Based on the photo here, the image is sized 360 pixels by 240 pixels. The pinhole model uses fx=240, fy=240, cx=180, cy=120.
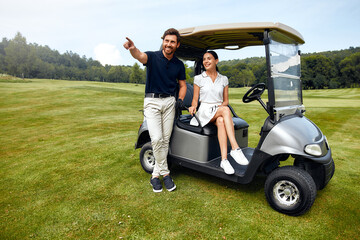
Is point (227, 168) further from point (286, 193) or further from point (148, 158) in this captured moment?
point (148, 158)

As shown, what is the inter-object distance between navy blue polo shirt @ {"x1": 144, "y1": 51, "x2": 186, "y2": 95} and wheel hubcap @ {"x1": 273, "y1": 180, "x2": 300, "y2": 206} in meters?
1.76

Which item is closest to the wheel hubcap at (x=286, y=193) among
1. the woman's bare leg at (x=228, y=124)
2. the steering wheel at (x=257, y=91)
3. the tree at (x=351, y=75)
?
the woman's bare leg at (x=228, y=124)

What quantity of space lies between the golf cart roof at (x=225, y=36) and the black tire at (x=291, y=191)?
1.56 meters

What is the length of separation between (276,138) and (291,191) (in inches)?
22.9

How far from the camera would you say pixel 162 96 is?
3.21m

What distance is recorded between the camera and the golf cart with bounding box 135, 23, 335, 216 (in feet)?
8.13

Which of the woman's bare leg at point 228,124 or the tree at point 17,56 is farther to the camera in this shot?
the tree at point 17,56

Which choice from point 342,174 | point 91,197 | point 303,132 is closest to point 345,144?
→ point 342,174

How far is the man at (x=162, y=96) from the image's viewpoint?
306 cm

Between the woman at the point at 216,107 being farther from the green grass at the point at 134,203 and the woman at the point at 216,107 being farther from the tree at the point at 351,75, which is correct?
the tree at the point at 351,75

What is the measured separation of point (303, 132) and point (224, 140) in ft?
2.91

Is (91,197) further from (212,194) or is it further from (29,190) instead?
(212,194)

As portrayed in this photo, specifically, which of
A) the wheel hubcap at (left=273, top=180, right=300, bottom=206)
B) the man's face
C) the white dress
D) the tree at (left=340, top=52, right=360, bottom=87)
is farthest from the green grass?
the tree at (left=340, top=52, right=360, bottom=87)

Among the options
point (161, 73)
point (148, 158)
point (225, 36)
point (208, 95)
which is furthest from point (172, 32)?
point (148, 158)
